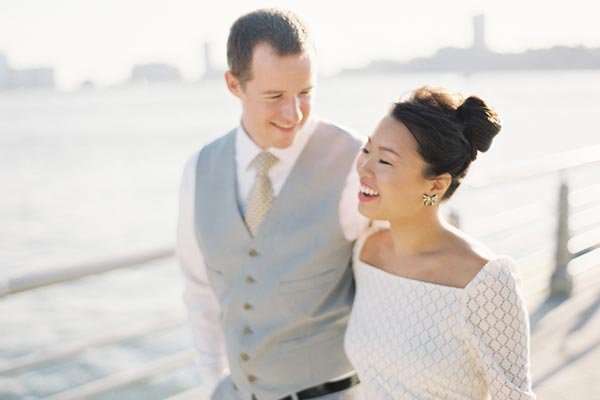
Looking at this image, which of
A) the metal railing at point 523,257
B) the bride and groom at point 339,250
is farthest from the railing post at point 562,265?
the bride and groom at point 339,250

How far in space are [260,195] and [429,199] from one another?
0.40 metres

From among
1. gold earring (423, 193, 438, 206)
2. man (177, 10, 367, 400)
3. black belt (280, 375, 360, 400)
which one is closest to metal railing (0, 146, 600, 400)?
man (177, 10, 367, 400)

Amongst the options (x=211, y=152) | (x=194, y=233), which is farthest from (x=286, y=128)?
(x=194, y=233)

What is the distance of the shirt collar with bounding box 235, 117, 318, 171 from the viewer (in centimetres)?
174

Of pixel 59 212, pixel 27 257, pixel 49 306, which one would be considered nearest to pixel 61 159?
pixel 59 212

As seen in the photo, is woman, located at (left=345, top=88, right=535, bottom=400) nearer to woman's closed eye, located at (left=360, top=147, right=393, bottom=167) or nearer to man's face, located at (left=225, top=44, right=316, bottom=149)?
woman's closed eye, located at (left=360, top=147, right=393, bottom=167)

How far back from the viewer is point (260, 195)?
5.70ft

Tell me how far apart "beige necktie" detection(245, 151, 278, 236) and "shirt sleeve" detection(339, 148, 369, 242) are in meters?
0.18

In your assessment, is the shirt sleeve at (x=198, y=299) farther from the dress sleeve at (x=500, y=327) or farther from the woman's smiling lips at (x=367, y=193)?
the dress sleeve at (x=500, y=327)

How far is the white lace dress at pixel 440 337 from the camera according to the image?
1479 mm

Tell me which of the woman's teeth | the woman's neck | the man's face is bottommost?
the woman's neck

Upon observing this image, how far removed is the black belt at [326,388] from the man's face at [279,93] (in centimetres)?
57

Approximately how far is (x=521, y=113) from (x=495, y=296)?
5055 centimetres

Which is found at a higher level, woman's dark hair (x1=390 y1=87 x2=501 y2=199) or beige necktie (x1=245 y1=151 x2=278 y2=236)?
woman's dark hair (x1=390 y1=87 x2=501 y2=199)
